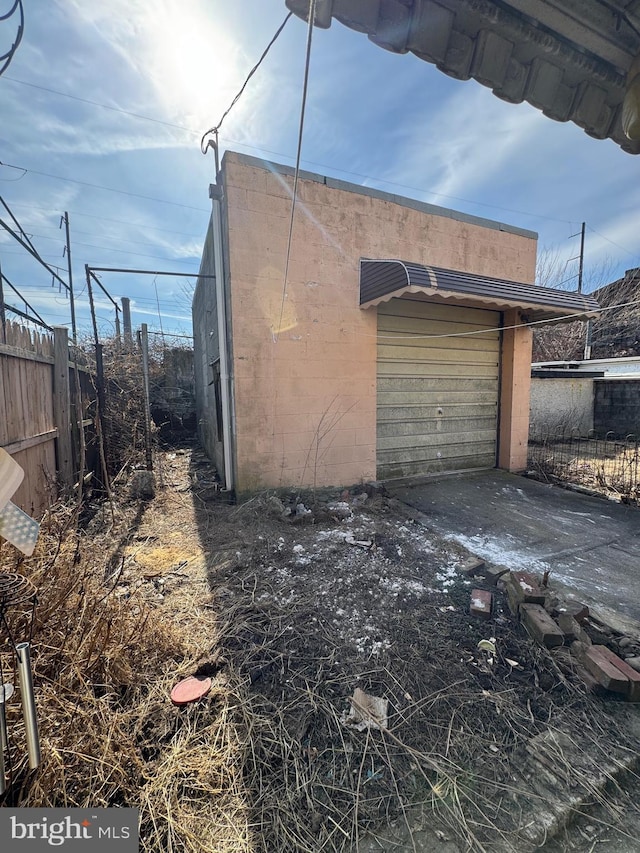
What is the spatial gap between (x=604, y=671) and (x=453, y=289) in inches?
151

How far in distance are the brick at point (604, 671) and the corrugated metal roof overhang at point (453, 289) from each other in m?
3.56

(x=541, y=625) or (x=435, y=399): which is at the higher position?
(x=435, y=399)

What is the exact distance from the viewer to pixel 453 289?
428 centimetres

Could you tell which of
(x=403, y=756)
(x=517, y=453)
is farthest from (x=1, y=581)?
(x=517, y=453)

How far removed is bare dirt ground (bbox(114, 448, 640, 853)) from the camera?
1224mm

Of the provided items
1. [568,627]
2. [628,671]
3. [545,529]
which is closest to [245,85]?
[568,627]

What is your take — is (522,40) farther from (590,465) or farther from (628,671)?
(590,465)

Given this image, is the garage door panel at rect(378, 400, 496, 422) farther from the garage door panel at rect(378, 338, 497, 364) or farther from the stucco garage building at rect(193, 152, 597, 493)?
the garage door panel at rect(378, 338, 497, 364)

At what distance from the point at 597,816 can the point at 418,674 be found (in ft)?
2.51

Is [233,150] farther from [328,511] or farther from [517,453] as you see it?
[517,453]

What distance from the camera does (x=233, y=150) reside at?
4.12 metres

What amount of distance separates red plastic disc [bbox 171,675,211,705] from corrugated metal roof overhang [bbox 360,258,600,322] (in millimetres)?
3991

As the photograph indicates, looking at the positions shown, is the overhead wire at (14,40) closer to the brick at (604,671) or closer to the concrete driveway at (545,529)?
the brick at (604,671)

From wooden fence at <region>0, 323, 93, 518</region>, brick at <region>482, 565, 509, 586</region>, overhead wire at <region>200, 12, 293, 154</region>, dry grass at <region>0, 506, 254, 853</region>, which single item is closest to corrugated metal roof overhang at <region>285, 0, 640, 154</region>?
overhead wire at <region>200, 12, 293, 154</region>
